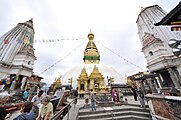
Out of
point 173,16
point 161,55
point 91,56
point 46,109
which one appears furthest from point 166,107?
point 91,56

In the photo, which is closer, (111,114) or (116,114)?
(111,114)

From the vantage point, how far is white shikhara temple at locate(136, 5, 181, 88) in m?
11.5

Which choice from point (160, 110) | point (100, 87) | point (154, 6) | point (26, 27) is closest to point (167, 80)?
point (100, 87)

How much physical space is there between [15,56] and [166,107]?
60.0 ft

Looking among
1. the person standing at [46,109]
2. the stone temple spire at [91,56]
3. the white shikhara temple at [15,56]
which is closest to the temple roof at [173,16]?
the person standing at [46,109]

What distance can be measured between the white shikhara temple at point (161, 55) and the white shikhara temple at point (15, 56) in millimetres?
17615

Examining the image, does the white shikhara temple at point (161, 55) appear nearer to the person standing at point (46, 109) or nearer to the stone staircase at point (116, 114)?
the stone staircase at point (116, 114)

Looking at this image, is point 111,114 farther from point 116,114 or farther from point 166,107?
point 166,107

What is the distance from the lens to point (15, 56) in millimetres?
14445

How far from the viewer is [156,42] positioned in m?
13.5

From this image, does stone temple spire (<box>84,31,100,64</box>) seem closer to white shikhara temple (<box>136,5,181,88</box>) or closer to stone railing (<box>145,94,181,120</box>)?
white shikhara temple (<box>136,5,181,88</box>)

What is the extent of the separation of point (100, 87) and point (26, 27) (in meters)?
17.9

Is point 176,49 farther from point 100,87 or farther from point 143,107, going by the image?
point 100,87

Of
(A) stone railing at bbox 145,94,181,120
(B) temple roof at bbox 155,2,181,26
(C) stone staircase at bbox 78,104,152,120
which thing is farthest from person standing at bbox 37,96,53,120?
(B) temple roof at bbox 155,2,181,26
